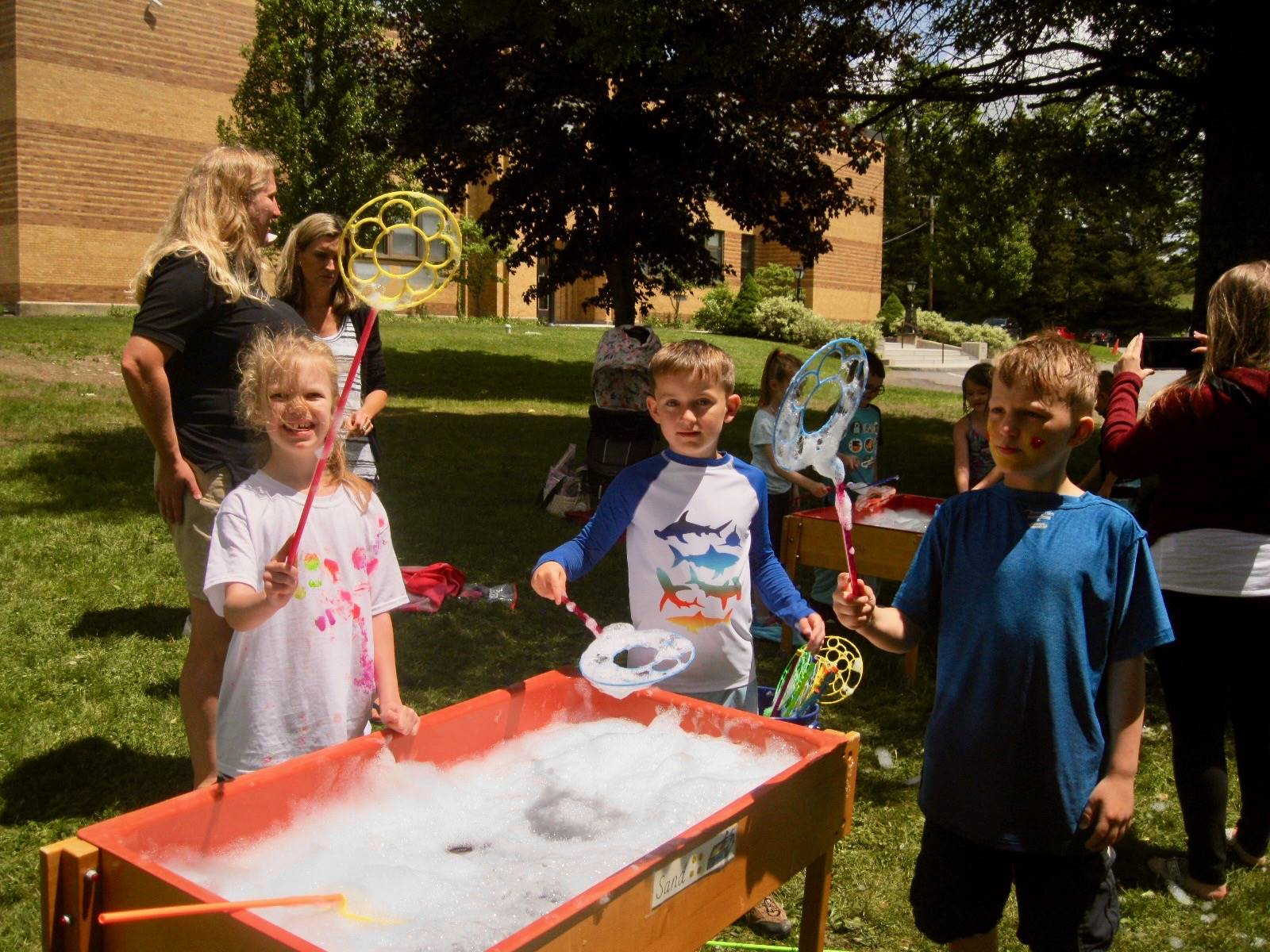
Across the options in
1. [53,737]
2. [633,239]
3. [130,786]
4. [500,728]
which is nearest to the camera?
[500,728]

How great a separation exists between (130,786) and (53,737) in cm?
52

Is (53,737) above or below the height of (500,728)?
below

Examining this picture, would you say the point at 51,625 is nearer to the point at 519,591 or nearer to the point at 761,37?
the point at 519,591

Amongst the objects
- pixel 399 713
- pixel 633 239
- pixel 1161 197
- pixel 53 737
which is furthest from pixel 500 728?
pixel 633 239

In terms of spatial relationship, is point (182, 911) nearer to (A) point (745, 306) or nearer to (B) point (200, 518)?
(B) point (200, 518)

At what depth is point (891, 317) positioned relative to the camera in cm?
3556

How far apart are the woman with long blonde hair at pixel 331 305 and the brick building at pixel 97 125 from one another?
18.3 meters

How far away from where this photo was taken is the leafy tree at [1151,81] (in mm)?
7020

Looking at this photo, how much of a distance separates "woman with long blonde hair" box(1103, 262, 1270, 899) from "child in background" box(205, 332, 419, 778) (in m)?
2.08

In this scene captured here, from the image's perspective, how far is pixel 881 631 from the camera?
87.9 inches

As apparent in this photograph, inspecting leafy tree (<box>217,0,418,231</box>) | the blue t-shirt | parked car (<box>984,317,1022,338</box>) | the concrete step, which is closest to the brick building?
leafy tree (<box>217,0,418,231</box>)

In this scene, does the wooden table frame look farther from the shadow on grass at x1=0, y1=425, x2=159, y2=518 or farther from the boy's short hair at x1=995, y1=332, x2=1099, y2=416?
the shadow on grass at x1=0, y1=425, x2=159, y2=518

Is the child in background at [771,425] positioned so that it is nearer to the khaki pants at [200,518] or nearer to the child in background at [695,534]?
the child in background at [695,534]

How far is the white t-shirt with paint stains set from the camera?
2.40 m
